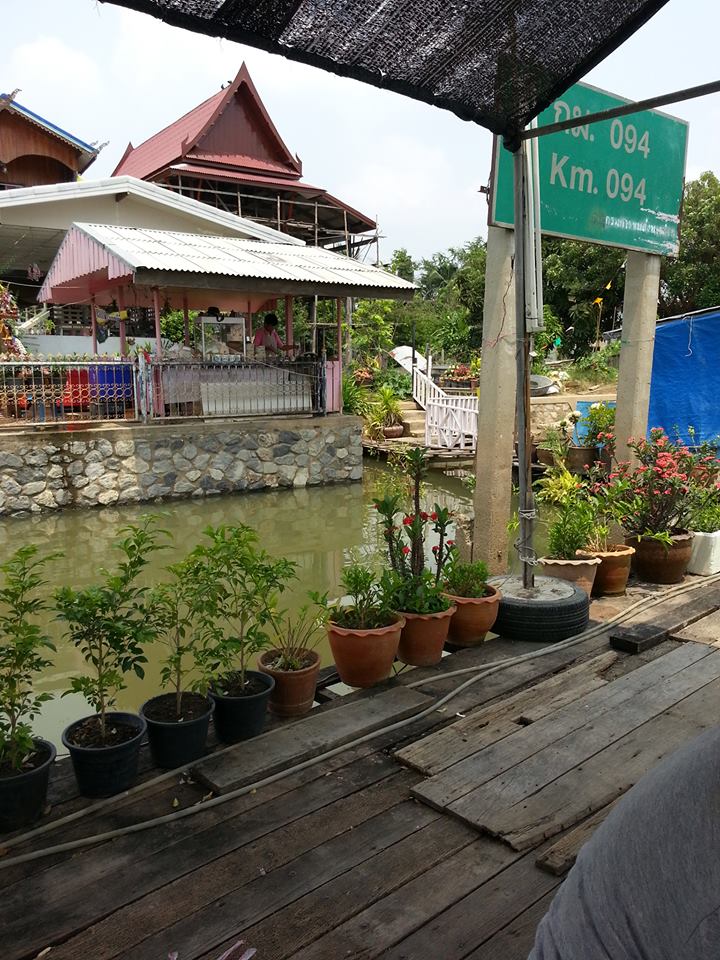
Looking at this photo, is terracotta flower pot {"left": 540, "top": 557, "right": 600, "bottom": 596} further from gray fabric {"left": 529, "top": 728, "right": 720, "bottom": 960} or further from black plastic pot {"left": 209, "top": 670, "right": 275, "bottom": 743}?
gray fabric {"left": 529, "top": 728, "right": 720, "bottom": 960}

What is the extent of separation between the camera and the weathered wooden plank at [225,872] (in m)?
1.79

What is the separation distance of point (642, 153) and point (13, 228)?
13178mm

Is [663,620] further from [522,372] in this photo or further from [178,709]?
[178,709]

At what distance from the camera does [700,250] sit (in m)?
21.9

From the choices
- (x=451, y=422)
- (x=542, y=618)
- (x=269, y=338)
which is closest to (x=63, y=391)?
(x=269, y=338)

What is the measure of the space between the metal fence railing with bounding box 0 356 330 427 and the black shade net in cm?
876

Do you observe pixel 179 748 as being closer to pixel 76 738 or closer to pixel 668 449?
pixel 76 738

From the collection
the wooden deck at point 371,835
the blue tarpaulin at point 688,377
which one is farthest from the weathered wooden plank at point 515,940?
the blue tarpaulin at point 688,377

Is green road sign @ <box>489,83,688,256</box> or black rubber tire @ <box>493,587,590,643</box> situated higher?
green road sign @ <box>489,83,688,256</box>

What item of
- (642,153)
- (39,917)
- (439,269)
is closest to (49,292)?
(642,153)

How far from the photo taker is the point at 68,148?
18438mm

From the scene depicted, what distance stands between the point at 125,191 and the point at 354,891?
14.7 meters

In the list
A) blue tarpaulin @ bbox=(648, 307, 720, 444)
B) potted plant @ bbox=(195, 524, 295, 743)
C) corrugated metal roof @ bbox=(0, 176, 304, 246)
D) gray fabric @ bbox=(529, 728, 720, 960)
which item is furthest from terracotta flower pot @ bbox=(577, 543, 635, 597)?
corrugated metal roof @ bbox=(0, 176, 304, 246)

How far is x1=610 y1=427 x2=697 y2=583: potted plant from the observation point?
491 cm
